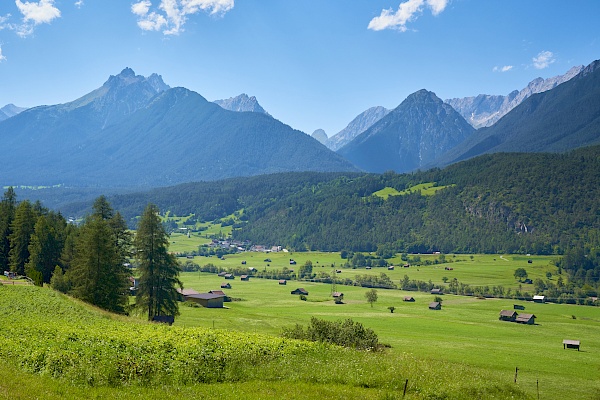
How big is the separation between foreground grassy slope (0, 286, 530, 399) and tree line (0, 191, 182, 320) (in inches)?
652

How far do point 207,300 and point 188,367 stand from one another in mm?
70712

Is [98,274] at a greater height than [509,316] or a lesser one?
greater

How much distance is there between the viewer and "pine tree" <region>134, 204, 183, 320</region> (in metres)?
57.3

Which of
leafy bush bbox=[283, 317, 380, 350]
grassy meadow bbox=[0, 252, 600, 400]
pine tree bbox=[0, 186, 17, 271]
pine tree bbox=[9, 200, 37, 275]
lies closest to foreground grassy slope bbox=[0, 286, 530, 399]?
grassy meadow bbox=[0, 252, 600, 400]

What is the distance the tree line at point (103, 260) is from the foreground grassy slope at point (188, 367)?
1656 centimetres

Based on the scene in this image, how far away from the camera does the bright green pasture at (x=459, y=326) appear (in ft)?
167

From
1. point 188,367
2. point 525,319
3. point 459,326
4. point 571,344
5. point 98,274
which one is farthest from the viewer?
point 525,319

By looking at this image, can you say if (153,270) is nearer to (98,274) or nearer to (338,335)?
(98,274)

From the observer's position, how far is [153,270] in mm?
57531

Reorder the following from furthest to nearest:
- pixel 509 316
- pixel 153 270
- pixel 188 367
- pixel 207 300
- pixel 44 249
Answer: pixel 509 316 → pixel 207 300 → pixel 44 249 → pixel 153 270 → pixel 188 367

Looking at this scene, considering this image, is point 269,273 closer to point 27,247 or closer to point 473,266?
point 473,266

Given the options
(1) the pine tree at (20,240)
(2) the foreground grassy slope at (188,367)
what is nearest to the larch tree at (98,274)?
(2) the foreground grassy slope at (188,367)

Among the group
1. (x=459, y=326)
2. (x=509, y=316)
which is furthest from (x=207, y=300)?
(x=509, y=316)

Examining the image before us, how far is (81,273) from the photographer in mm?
54094
